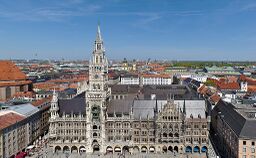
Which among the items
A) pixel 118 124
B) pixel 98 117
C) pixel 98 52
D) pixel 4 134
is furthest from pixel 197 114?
pixel 4 134

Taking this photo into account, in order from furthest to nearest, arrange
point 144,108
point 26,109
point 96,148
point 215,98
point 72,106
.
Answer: point 215,98 → point 26,109 → point 72,106 → point 144,108 → point 96,148

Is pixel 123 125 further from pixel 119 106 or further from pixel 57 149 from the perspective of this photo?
pixel 57 149

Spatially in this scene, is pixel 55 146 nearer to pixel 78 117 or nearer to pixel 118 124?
pixel 78 117

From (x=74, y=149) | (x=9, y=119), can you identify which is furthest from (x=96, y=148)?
(x=9, y=119)

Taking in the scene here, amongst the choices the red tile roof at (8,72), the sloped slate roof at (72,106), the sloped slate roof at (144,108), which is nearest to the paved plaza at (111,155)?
the sloped slate roof at (144,108)

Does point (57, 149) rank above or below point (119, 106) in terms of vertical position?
below

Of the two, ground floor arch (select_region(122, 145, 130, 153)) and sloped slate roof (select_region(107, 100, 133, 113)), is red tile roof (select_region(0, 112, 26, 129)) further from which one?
ground floor arch (select_region(122, 145, 130, 153))

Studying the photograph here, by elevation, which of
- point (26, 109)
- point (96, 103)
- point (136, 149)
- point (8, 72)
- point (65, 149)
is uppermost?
point (8, 72)

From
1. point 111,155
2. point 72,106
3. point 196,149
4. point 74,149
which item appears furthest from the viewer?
point 72,106
